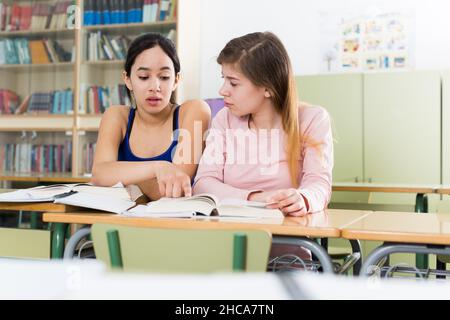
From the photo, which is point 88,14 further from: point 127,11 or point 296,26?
point 296,26

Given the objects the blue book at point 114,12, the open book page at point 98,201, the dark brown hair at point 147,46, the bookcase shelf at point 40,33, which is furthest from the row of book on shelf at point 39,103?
the open book page at point 98,201

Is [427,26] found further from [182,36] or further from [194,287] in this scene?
[194,287]

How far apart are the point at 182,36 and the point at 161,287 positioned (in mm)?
4287

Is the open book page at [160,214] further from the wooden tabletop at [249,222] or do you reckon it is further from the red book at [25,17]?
the red book at [25,17]

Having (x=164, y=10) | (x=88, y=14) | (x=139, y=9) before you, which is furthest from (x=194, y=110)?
(x=88, y=14)

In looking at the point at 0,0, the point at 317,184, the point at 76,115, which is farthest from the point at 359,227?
the point at 0,0

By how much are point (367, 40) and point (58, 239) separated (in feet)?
11.6

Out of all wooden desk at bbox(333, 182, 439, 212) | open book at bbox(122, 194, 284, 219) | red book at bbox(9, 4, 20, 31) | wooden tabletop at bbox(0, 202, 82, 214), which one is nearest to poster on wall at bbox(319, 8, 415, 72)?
wooden desk at bbox(333, 182, 439, 212)

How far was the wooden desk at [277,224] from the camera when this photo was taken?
Answer: 1231 mm

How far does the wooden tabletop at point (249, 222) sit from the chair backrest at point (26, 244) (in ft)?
1.83

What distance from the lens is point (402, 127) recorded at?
3.99m

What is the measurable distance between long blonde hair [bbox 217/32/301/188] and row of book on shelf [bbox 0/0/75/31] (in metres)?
3.66

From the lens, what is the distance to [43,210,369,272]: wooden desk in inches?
48.5

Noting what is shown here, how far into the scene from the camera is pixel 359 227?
1269 millimetres
